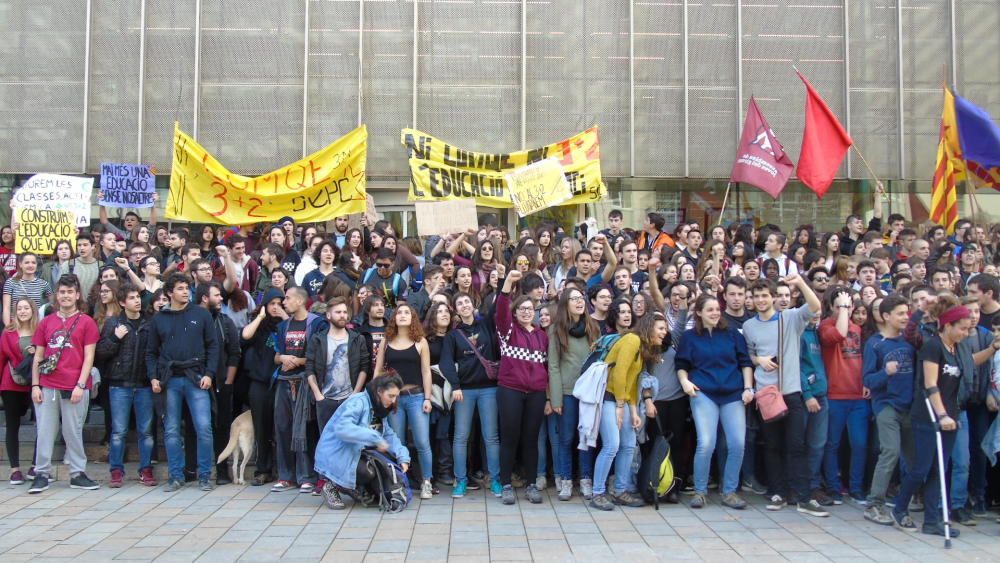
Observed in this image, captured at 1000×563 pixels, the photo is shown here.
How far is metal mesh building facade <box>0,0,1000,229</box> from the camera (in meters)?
16.2

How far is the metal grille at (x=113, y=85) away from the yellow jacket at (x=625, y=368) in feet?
36.3

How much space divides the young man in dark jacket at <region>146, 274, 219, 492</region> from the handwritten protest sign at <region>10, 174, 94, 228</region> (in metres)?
3.45

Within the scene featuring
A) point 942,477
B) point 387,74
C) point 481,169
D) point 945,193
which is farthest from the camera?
point 387,74

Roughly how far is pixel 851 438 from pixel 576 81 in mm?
9535

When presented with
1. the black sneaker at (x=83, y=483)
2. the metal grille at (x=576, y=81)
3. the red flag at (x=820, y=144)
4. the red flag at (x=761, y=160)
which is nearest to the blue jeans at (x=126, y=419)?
the black sneaker at (x=83, y=483)

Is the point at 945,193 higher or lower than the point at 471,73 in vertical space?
Result: lower

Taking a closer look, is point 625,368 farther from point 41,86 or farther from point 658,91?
point 41,86

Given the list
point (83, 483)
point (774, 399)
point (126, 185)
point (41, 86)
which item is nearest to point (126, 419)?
point (83, 483)

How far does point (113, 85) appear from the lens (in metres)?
16.2

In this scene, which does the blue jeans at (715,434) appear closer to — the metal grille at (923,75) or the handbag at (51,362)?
the handbag at (51,362)

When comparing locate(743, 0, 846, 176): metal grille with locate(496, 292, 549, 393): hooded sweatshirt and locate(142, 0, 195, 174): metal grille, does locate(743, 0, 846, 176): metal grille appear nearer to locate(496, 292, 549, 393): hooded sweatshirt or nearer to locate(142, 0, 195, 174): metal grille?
locate(496, 292, 549, 393): hooded sweatshirt

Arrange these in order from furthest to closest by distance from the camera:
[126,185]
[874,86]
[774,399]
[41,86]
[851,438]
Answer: [874,86] < [41,86] < [126,185] < [851,438] < [774,399]

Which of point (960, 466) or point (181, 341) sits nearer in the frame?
point (960, 466)

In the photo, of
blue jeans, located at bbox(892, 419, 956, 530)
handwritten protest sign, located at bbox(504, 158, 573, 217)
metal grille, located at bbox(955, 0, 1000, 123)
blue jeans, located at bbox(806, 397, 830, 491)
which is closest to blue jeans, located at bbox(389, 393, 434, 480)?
blue jeans, located at bbox(806, 397, 830, 491)
